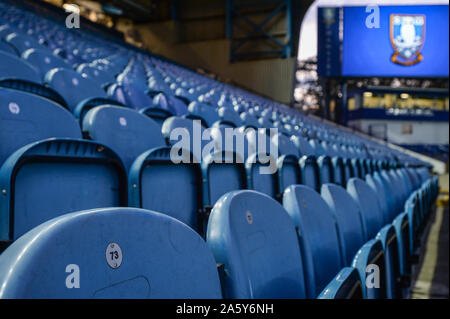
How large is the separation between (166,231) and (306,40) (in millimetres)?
7143

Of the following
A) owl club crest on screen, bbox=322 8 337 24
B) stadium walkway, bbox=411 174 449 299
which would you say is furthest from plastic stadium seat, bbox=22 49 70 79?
owl club crest on screen, bbox=322 8 337 24

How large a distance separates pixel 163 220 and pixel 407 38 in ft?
23.4

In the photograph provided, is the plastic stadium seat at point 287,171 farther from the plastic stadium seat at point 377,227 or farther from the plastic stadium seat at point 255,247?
the plastic stadium seat at point 255,247

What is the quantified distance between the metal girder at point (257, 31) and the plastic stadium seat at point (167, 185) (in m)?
6.32

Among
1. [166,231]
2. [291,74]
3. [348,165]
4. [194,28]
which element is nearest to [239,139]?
[348,165]

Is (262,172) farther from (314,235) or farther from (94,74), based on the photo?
(94,74)

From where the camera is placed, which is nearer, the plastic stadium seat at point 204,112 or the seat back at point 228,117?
the plastic stadium seat at point 204,112

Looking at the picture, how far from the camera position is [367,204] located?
3.02ft

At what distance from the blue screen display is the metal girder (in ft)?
3.16

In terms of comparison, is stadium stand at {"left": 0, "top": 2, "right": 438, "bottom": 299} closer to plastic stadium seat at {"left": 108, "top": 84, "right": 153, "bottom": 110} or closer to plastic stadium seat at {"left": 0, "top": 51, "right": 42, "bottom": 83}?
plastic stadium seat at {"left": 0, "top": 51, "right": 42, "bottom": 83}

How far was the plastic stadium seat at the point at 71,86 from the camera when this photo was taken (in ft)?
3.35

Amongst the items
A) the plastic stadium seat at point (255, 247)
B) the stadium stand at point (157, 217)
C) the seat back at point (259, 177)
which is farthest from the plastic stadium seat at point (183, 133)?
the plastic stadium seat at point (255, 247)

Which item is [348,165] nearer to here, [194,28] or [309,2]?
[309,2]

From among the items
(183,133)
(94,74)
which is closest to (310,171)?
(183,133)
